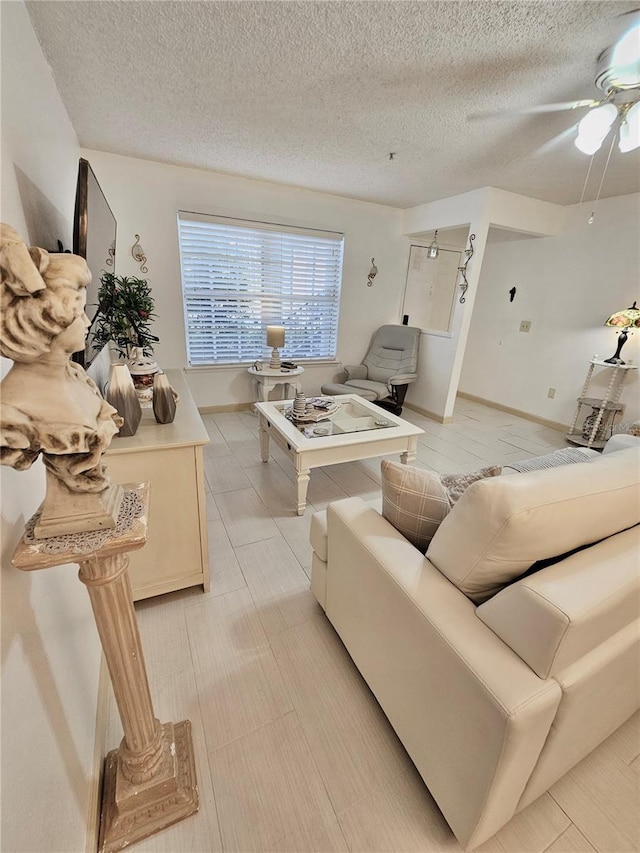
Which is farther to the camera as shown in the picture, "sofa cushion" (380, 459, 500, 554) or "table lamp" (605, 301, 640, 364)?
"table lamp" (605, 301, 640, 364)

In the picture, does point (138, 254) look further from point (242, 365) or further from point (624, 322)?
point (624, 322)

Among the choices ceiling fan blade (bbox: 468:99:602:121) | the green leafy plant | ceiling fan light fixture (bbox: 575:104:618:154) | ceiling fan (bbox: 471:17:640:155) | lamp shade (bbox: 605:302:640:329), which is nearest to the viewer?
ceiling fan (bbox: 471:17:640:155)

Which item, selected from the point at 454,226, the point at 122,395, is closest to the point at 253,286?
the point at 454,226

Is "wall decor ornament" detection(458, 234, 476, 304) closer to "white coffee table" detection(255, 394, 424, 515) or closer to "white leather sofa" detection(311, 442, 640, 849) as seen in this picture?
"white coffee table" detection(255, 394, 424, 515)

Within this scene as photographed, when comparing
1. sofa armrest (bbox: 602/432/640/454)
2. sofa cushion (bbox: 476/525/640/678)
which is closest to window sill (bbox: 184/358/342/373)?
sofa armrest (bbox: 602/432/640/454)

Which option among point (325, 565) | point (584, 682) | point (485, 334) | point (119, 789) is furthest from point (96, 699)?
point (485, 334)

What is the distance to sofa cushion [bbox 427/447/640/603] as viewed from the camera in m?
0.78

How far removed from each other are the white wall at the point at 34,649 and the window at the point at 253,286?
2134mm

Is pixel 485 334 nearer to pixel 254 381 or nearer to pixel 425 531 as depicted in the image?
pixel 254 381

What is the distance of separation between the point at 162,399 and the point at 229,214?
9.20ft

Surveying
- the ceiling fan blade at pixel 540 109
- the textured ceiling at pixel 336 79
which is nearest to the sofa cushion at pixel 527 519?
the textured ceiling at pixel 336 79

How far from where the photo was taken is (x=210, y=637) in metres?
1.42

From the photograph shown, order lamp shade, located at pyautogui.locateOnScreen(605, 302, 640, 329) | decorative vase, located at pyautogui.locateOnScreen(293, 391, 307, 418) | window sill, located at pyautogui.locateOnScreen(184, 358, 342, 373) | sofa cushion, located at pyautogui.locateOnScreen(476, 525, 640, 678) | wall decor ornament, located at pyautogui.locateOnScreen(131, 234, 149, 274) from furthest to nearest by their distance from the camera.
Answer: window sill, located at pyautogui.locateOnScreen(184, 358, 342, 373) < wall decor ornament, located at pyautogui.locateOnScreen(131, 234, 149, 274) < lamp shade, located at pyautogui.locateOnScreen(605, 302, 640, 329) < decorative vase, located at pyautogui.locateOnScreen(293, 391, 307, 418) < sofa cushion, located at pyautogui.locateOnScreen(476, 525, 640, 678)

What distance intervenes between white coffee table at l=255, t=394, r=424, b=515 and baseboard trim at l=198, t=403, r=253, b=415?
143 centimetres
